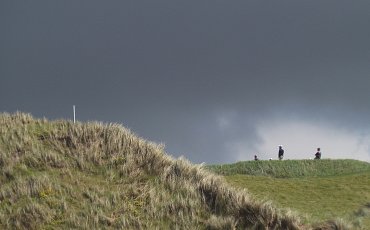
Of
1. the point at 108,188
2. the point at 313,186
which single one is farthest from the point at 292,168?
the point at 108,188

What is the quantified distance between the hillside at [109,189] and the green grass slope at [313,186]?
7.46ft

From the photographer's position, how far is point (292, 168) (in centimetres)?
4931

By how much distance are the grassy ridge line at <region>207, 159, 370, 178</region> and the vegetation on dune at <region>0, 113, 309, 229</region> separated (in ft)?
92.6

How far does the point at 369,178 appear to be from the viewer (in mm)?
40062

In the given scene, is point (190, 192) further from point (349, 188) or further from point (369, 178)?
point (369, 178)

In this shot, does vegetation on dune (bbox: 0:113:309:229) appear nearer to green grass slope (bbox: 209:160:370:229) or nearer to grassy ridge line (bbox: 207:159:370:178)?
green grass slope (bbox: 209:160:370:229)

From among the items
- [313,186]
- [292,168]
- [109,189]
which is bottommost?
[109,189]

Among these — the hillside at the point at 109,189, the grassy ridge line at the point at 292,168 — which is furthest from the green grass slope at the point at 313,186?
the hillside at the point at 109,189

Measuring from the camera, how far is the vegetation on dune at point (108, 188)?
15414 mm

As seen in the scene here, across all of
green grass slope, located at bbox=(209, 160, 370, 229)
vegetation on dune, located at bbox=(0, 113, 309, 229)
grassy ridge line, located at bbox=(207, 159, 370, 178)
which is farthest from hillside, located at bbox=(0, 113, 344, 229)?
grassy ridge line, located at bbox=(207, 159, 370, 178)

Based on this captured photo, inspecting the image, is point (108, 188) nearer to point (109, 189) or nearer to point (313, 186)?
point (109, 189)

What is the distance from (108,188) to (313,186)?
22.2 metres

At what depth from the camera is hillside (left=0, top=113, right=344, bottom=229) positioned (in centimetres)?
1541

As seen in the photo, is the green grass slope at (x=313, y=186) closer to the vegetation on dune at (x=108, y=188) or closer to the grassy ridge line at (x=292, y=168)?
the grassy ridge line at (x=292, y=168)
